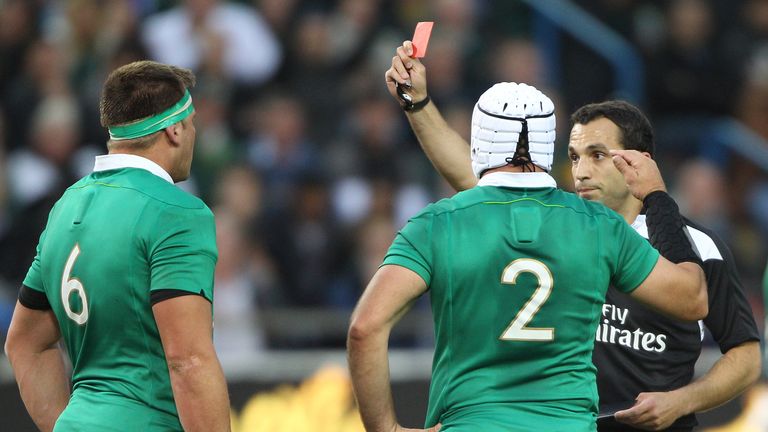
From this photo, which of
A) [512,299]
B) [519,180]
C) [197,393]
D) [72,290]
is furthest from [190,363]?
[519,180]

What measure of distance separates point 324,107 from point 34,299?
20.1 feet

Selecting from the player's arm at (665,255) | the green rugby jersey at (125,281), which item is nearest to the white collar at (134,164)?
the green rugby jersey at (125,281)

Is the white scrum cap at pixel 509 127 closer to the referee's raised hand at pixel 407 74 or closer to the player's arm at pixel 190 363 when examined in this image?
the referee's raised hand at pixel 407 74

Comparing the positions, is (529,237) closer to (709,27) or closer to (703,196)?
(703,196)

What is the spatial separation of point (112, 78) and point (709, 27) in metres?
8.04

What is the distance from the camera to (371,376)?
148 inches

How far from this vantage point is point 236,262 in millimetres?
8930

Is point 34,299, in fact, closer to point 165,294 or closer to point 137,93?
point 165,294

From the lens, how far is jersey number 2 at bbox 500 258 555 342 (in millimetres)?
3758

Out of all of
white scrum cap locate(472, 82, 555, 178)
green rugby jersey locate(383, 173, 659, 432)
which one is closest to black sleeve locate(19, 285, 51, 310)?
green rugby jersey locate(383, 173, 659, 432)

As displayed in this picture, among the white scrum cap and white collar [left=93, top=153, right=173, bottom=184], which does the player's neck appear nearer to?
the white scrum cap

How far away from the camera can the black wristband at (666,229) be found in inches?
164

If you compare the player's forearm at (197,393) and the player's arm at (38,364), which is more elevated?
the player's forearm at (197,393)

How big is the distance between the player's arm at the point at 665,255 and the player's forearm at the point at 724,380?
54cm
